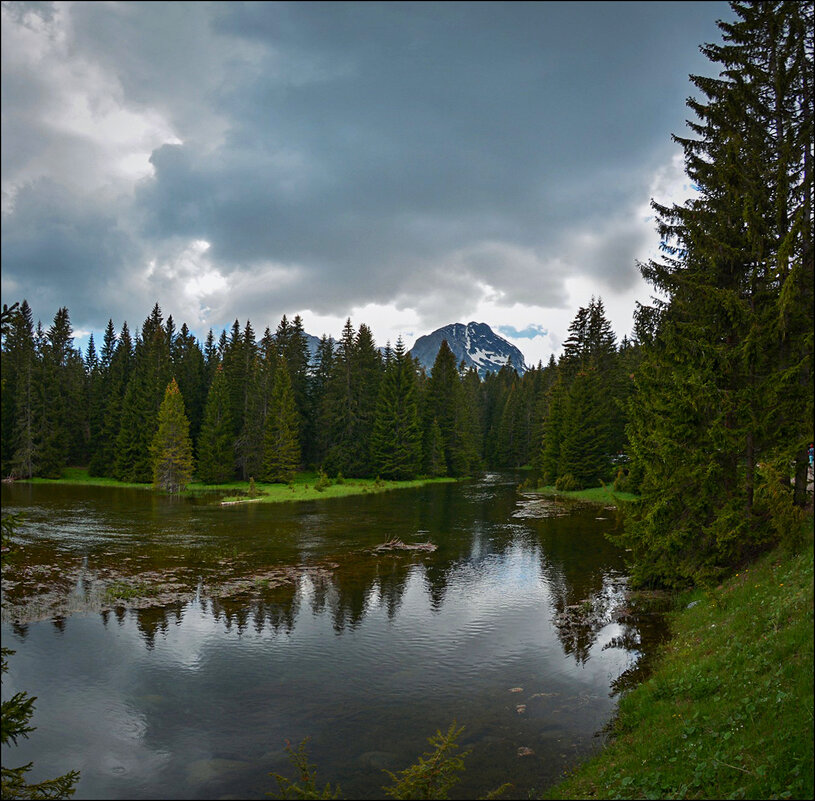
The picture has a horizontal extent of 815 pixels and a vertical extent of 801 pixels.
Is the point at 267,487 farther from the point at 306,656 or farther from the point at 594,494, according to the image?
the point at 306,656

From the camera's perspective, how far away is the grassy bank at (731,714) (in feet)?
24.6

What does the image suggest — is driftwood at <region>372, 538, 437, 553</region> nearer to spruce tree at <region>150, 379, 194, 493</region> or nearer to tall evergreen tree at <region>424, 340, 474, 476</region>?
spruce tree at <region>150, 379, 194, 493</region>

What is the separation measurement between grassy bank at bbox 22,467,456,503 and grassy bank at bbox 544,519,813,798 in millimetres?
43792

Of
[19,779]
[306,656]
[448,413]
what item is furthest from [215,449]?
[19,779]

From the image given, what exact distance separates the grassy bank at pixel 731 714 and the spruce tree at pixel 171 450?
5678 centimetres

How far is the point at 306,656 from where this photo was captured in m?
15.7

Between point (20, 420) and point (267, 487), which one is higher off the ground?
point (20, 420)

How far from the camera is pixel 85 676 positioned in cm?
1410

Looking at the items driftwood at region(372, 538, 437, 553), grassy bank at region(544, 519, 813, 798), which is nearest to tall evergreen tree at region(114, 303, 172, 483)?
driftwood at region(372, 538, 437, 553)

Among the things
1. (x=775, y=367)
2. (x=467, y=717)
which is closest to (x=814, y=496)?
(x=775, y=367)

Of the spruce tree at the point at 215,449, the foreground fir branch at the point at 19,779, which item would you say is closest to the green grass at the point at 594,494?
the spruce tree at the point at 215,449

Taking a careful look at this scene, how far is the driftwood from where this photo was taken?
29.7 metres

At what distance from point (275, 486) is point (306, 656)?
1982 inches

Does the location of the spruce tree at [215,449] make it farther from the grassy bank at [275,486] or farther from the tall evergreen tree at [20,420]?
the tall evergreen tree at [20,420]
